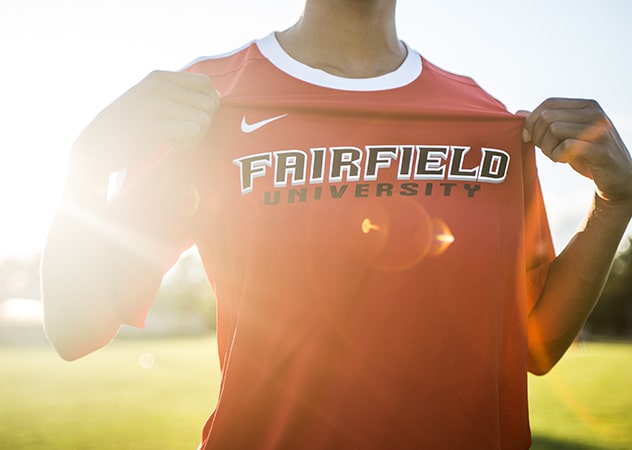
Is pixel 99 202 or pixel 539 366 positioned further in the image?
pixel 539 366

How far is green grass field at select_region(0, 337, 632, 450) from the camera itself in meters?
8.05

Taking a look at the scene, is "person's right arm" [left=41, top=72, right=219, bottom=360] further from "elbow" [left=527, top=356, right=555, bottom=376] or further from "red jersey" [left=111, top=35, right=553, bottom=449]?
"elbow" [left=527, top=356, right=555, bottom=376]

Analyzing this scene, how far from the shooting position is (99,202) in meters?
1.71

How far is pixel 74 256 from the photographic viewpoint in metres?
1.70

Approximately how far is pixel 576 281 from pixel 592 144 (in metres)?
Answer: 0.47

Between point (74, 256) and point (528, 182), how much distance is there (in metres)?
1.57

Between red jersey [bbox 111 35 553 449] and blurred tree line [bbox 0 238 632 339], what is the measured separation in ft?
180

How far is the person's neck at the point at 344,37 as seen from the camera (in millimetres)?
2076

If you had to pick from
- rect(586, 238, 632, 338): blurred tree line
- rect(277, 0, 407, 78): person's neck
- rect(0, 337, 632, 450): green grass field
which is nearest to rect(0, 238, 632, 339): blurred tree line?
rect(586, 238, 632, 338): blurred tree line

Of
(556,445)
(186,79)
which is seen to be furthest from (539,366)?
(556,445)

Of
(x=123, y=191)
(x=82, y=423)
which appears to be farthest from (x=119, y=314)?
(x=82, y=423)

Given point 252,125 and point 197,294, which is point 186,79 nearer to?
point 252,125

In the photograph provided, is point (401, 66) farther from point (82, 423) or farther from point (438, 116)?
point (82, 423)

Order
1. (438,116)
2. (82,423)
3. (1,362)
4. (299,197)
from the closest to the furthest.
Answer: (299,197), (438,116), (82,423), (1,362)
